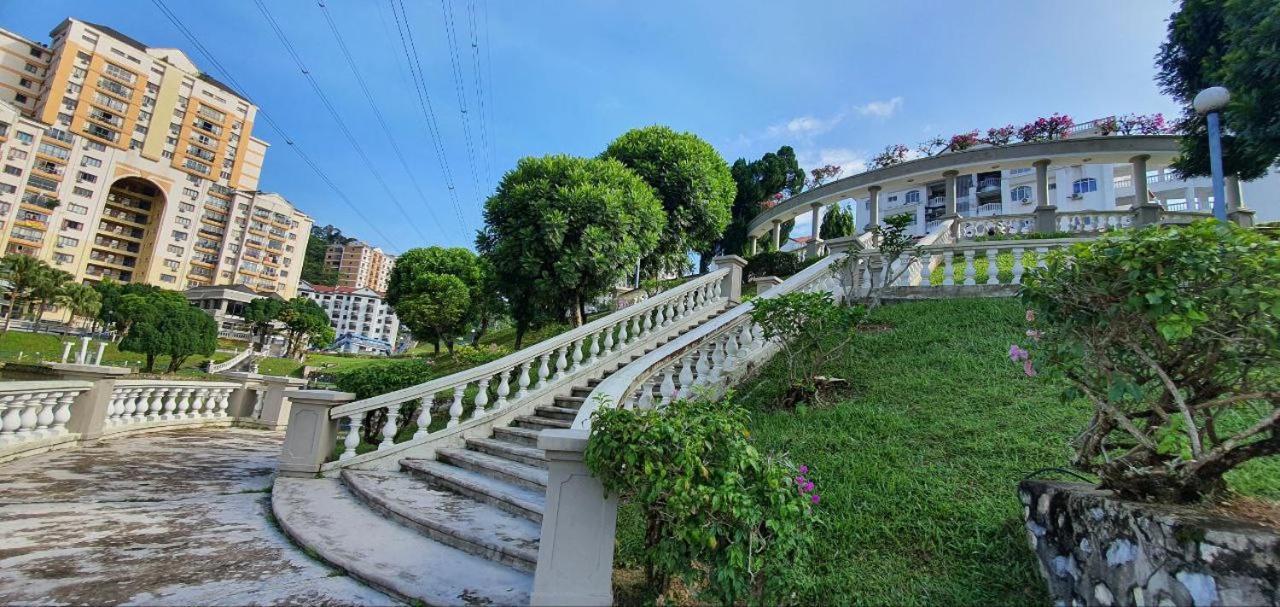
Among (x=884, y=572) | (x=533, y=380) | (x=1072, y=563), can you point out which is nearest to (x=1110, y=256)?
(x=1072, y=563)

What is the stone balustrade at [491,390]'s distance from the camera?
554cm

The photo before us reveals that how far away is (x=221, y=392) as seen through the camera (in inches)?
405

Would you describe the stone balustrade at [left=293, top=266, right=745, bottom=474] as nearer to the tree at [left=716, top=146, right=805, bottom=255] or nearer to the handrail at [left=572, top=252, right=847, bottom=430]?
the handrail at [left=572, top=252, right=847, bottom=430]

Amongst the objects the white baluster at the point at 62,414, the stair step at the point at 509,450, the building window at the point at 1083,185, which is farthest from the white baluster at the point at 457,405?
the building window at the point at 1083,185

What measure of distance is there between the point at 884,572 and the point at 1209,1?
1597 cm

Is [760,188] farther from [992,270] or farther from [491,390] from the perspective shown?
[491,390]

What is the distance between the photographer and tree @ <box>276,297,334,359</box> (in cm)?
4438

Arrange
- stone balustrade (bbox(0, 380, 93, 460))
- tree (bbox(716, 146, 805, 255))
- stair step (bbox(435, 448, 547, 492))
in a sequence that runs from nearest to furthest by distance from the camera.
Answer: stair step (bbox(435, 448, 547, 492)) < stone balustrade (bbox(0, 380, 93, 460)) < tree (bbox(716, 146, 805, 255))

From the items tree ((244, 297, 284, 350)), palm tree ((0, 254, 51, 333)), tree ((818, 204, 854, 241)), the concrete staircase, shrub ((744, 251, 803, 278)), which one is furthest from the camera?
tree ((244, 297, 284, 350))

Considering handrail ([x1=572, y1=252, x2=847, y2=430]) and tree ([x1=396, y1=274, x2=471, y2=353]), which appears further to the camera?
tree ([x1=396, y1=274, x2=471, y2=353])

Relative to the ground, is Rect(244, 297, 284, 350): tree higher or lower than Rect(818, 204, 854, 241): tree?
lower

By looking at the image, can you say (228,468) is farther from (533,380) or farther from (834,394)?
(834,394)

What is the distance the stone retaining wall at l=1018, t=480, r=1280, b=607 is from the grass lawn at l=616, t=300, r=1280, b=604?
0.25 metres

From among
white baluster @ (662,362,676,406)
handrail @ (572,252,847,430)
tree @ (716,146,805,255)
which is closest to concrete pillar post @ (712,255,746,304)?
handrail @ (572,252,847,430)
